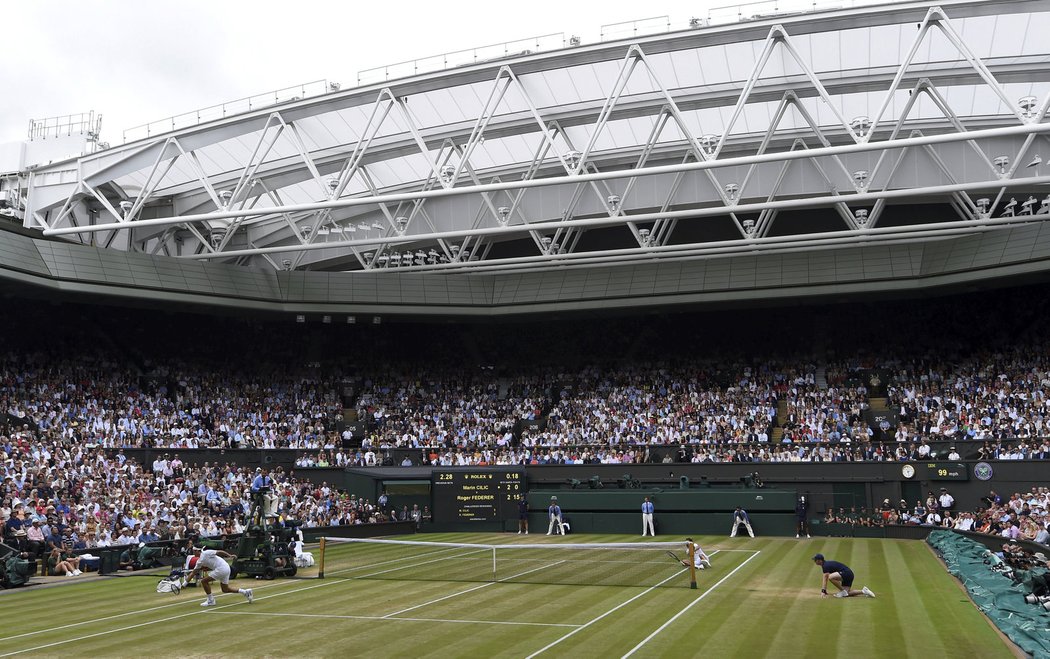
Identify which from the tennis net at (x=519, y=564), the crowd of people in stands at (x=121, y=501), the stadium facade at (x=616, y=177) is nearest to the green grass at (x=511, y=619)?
the tennis net at (x=519, y=564)

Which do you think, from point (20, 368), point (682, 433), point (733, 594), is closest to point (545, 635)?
point (733, 594)

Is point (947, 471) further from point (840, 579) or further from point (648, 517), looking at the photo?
point (840, 579)

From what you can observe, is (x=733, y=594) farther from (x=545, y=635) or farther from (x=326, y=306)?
(x=326, y=306)

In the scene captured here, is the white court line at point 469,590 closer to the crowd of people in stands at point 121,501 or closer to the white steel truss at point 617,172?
the crowd of people in stands at point 121,501

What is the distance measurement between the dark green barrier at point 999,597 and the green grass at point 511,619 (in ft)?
1.18

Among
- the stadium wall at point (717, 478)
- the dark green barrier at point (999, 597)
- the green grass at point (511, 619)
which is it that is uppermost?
the stadium wall at point (717, 478)

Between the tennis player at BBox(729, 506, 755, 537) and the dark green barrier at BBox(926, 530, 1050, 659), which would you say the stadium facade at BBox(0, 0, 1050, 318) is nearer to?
the tennis player at BBox(729, 506, 755, 537)

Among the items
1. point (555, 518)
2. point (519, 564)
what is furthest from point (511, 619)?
point (555, 518)

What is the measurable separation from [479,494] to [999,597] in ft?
89.1

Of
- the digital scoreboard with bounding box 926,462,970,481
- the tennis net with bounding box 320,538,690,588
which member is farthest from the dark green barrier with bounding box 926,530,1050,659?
the digital scoreboard with bounding box 926,462,970,481

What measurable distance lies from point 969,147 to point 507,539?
77.0ft

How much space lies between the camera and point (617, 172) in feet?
93.0

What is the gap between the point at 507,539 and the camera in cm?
3659

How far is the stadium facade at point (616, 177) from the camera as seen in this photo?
2969 centimetres
